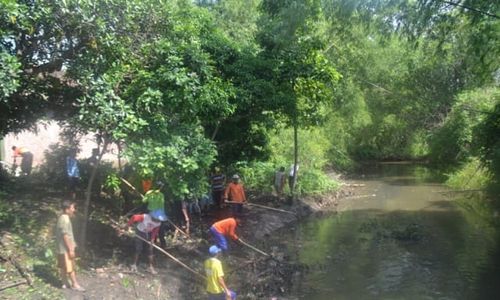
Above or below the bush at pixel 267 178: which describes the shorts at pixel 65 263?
below

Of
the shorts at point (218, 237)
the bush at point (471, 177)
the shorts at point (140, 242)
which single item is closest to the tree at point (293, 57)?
the shorts at point (218, 237)

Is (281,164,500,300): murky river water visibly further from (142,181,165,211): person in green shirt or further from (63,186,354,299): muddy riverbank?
(142,181,165,211): person in green shirt

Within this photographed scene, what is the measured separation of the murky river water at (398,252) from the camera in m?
13.1

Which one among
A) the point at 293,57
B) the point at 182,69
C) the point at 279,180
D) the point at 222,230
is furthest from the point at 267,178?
the point at 182,69

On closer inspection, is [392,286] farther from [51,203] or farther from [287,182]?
[287,182]

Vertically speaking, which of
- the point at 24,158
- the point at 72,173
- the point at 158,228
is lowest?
the point at 158,228

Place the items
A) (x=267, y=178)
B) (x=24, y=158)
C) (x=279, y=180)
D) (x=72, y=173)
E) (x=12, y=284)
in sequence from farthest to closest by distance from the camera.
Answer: (x=267, y=178)
(x=279, y=180)
(x=24, y=158)
(x=72, y=173)
(x=12, y=284)

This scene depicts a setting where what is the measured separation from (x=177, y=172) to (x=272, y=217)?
9098 millimetres

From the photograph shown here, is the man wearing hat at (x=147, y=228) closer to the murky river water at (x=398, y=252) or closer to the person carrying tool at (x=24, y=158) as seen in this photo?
the murky river water at (x=398, y=252)

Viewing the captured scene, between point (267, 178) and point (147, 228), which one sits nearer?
point (147, 228)

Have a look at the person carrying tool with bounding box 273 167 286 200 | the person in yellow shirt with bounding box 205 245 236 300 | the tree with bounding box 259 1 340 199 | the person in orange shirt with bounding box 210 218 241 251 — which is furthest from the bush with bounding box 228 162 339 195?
the person in yellow shirt with bounding box 205 245 236 300

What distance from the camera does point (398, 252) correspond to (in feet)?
54.7

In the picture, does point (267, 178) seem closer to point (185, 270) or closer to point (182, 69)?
point (185, 270)

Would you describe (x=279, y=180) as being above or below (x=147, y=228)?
above
